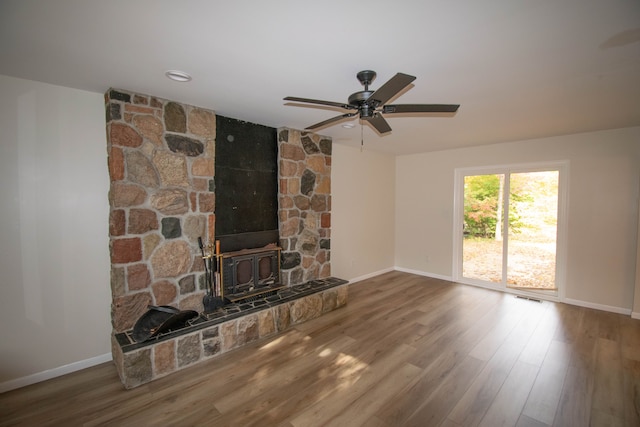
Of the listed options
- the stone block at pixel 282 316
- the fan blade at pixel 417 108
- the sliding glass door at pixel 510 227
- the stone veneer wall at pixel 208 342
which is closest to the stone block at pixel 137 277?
the stone veneer wall at pixel 208 342

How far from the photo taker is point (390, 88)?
5.44ft

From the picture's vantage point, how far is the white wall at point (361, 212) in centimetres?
471

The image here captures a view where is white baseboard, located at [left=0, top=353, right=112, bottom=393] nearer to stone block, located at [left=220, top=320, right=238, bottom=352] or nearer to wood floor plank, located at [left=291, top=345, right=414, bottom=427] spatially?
stone block, located at [left=220, top=320, right=238, bottom=352]

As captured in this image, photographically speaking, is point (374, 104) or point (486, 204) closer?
point (374, 104)

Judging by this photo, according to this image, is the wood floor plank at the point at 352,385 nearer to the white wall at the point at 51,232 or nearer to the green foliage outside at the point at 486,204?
the white wall at the point at 51,232

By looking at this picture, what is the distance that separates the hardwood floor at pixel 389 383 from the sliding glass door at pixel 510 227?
1.10 metres

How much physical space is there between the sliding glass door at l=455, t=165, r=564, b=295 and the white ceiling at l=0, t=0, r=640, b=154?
170 cm

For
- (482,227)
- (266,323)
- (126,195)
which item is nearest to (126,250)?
(126,195)

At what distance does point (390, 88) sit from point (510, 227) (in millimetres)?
4158

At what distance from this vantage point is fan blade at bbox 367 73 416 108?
1.53 metres

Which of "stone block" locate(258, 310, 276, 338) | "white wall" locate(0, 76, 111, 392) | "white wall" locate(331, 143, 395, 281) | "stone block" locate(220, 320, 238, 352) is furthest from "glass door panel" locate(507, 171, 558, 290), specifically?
"white wall" locate(0, 76, 111, 392)

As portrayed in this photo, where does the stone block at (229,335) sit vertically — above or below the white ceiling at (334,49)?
below

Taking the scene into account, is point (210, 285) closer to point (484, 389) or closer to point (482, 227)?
point (484, 389)

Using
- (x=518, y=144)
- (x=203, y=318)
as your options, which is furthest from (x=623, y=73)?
(x=203, y=318)
